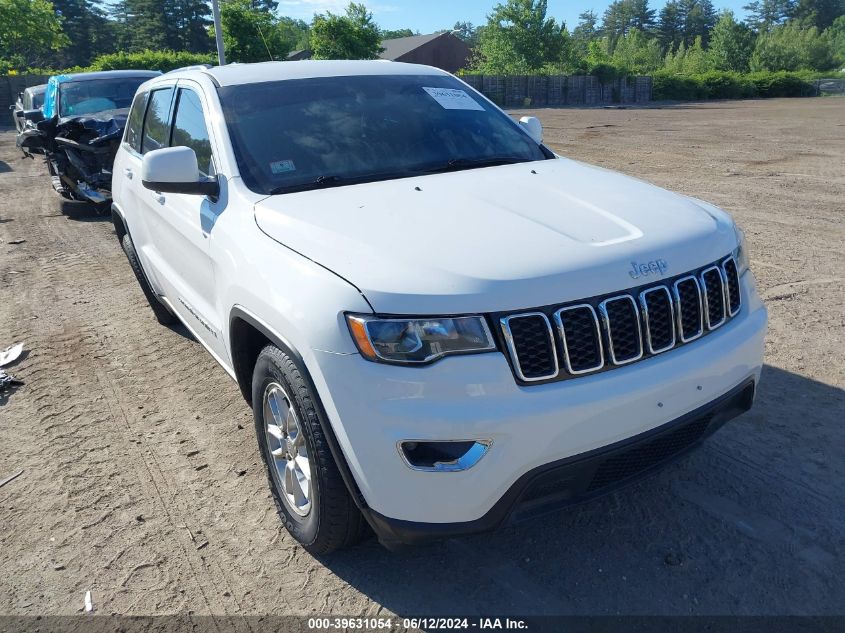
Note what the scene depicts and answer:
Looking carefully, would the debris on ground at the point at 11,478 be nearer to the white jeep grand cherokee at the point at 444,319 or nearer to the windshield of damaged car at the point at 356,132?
the white jeep grand cherokee at the point at 444,319

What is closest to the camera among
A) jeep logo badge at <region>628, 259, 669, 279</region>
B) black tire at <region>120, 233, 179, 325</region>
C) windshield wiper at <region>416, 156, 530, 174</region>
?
jeep logo badge at <region>628, 259, 669, 279</region>

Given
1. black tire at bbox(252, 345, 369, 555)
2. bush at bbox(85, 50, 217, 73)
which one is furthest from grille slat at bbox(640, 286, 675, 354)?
A: bush at bbox(85, 50, 217, 73)

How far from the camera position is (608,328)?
91.3 inches

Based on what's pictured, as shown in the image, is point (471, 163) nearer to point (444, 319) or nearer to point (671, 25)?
point (444, 319)

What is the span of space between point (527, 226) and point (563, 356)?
1.92 ft

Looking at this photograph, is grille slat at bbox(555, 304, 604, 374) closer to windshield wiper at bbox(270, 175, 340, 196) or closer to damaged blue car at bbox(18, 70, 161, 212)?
windshield wiper at bbox(270, 175, 340, 196)

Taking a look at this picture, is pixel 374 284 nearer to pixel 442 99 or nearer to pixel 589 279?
pixel 589 279

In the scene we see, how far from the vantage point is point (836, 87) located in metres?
56.2

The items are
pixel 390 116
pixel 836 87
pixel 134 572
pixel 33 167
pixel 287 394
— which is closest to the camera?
pixel 287 394

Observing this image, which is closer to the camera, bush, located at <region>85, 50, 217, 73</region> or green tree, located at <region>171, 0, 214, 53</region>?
bush, located at <region>85, 50, 217, 73</region>

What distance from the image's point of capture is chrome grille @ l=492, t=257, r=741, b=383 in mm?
2236

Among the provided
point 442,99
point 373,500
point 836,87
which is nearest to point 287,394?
point 373,500

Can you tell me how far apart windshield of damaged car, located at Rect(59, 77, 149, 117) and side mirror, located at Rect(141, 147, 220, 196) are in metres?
8.56

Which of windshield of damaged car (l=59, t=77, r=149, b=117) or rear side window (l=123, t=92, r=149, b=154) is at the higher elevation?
windshield of damaged car (l=59, t=77, r=149, b=117)
